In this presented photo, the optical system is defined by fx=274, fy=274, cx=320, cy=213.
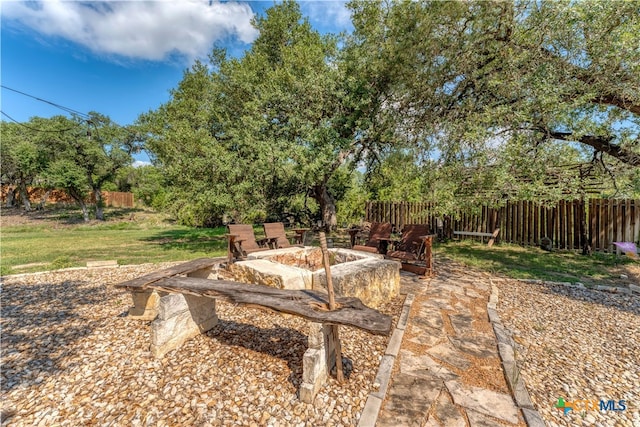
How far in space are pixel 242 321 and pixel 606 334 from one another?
4619 millimetres

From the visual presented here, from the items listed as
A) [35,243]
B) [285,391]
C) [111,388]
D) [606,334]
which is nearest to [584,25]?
[606,334]

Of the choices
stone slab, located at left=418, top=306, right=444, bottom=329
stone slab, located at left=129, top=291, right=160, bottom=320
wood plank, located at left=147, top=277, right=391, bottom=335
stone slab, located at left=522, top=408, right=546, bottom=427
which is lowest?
stone slab, located at left=522, top=408, right=546, bottom=427

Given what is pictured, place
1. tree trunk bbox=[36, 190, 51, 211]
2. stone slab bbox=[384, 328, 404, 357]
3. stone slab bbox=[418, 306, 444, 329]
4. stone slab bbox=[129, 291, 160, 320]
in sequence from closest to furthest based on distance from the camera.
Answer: stone slab bbox=[384, 328, 404, 357], stone slab bbox=[418, 306, 444, 329], stone slab bbox=[129, 291, 160, 320], tree trunk bbox=[36, 190, 51, 211]

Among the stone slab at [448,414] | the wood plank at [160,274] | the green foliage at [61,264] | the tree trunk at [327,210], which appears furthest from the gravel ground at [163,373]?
the tree trunk at [327,210]

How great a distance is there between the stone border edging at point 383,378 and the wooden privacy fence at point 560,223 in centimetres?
411

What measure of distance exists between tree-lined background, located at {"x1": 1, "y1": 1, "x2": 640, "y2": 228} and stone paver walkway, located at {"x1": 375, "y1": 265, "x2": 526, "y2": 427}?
2.97m

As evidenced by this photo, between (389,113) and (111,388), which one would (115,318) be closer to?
(111,388)

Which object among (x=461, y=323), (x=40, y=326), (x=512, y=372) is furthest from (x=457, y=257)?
(x=40, y=326)

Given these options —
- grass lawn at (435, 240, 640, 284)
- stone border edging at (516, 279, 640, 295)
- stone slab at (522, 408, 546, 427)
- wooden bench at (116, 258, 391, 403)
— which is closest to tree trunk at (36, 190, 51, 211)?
wooden bench at (116, 258, 391, 403)

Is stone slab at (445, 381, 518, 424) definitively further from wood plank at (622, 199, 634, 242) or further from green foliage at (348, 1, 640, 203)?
wood plank at (622, 199, 634, 242)

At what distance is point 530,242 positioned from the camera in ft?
30.7

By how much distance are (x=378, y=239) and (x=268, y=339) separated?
378cm

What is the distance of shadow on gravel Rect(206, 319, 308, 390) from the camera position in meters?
2.79

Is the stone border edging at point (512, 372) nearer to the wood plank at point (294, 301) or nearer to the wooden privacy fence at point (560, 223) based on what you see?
the wood plank at point (294, 301)
